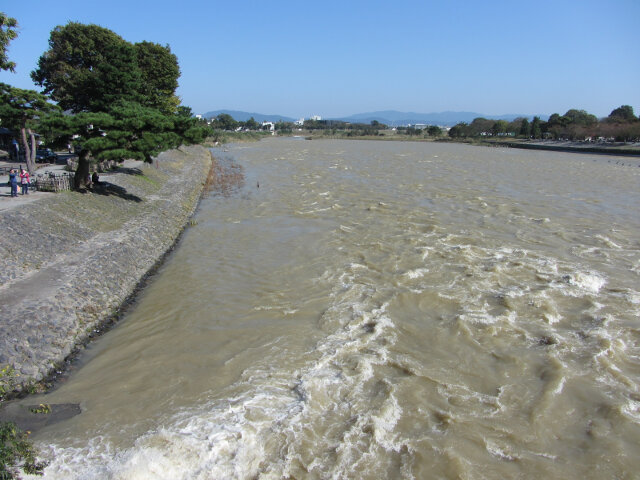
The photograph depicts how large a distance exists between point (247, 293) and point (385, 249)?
228 inches

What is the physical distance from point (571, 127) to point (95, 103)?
9451 cm

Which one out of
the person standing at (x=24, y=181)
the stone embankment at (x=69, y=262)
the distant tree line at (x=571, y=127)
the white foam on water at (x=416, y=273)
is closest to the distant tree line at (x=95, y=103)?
the person standing at (x=24, y=181)

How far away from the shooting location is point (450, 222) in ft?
64.5

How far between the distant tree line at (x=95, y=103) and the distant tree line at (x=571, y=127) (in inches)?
3093

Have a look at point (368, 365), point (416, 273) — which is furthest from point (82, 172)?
A: point (368, 365)

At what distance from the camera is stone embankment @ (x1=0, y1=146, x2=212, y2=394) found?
27.4 ft

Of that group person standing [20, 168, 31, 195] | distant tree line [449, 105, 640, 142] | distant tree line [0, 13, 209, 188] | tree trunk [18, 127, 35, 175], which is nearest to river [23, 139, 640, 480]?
distant tree line [0, 13, 209, 188]

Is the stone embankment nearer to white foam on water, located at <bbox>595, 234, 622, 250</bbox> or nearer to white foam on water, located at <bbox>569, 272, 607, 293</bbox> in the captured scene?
white foam on water, located at <bbox>569, 272, 607, 293</bbox>

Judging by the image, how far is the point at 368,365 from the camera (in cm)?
852

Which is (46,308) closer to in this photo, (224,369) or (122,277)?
(122,277)

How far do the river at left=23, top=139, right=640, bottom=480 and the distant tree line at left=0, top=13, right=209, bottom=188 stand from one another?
16.9 ft

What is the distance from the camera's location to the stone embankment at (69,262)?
8359mm

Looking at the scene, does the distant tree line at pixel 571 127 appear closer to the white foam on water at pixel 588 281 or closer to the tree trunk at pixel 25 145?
the white foam on water at pixel 588 281

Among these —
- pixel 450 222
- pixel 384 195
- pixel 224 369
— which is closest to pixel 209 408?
pixel 224 369
